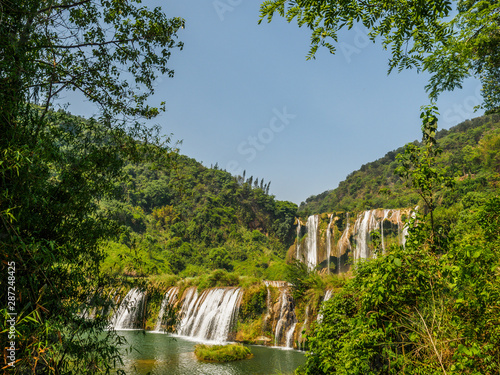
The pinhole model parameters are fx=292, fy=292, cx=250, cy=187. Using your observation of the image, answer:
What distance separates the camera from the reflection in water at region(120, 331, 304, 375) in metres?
8.53

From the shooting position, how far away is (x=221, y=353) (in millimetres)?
9867

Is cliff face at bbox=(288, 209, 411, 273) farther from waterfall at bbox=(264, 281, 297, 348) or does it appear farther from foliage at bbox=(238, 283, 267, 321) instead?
waterfall at bbox=(264, 281, 297, 348)

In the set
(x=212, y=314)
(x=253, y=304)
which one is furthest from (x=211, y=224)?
(x=253, y=304)

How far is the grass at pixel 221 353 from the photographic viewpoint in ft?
32.0

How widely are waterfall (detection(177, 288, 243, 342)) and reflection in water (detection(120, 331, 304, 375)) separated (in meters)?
2.11

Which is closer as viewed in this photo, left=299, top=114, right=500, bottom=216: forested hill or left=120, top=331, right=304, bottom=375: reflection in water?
left=120, top=331, right=304, bottom=375: reflection in water

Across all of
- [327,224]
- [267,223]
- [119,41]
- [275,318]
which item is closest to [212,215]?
[267,223]

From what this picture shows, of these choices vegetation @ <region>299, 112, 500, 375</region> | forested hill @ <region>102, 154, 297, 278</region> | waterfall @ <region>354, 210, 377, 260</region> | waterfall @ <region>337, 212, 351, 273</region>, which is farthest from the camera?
forested hill @ <region>102, 154, 297, 278</region>

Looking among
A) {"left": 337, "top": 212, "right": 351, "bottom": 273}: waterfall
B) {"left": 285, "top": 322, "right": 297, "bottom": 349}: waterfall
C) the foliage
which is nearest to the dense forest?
{"left": 285, "top": 322, "right": 297, "bottom": 349}: waterfall

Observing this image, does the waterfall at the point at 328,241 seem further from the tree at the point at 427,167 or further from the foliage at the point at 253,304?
the tree at the point at 427,167

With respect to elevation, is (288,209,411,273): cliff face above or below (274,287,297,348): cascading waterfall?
above

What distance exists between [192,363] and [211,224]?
34.2m

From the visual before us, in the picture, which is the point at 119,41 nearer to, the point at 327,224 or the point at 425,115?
the point at 425,115

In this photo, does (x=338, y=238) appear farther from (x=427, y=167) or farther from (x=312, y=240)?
(x=427, y=167)
